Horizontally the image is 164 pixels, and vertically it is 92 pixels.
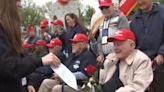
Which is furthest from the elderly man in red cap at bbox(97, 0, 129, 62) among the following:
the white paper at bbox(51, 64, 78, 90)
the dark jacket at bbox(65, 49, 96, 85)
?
the white paper at bbox(51, 64, 78, 90)

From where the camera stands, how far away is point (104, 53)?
22.2 feet

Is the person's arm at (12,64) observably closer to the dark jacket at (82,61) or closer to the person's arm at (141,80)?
the person's arm at (141,80)

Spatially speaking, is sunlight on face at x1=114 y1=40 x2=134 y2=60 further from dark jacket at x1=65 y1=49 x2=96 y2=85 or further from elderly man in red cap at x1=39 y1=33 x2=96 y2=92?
dark jacket at x1=65 y1=49 x2=96 y2=85

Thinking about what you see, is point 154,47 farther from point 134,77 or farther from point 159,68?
point 134,77

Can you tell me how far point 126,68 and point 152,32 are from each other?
932 millimetres

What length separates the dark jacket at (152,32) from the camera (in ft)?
18.6

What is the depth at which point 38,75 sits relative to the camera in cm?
848

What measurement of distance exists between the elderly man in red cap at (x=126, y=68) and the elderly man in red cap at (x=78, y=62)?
50.9 inches

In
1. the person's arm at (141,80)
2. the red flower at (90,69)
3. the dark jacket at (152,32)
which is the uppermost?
the dark jacket at (152,32)

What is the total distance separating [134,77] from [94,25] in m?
2.94

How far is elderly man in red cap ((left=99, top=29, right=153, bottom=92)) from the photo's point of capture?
15.7 feet

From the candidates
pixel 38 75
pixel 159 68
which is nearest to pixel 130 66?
pixel 159 68

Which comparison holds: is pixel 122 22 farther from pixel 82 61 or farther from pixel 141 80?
pixel 141 80

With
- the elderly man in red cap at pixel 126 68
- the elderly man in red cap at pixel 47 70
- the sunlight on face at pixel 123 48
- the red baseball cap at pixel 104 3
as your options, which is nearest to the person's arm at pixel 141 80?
the elderly man in red cap at pixel 126 68
